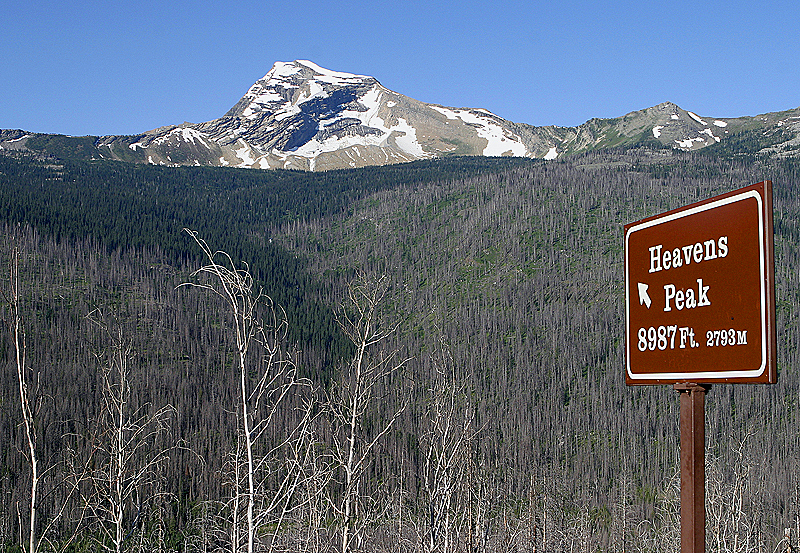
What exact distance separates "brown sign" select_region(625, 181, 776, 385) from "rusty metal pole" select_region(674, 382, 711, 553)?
0.38ft

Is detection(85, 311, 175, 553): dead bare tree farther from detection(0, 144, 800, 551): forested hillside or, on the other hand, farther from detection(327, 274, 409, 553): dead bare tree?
detection(0, 144, 800, 551): forested hillside

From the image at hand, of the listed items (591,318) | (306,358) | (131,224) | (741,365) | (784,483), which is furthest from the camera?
(131,224)

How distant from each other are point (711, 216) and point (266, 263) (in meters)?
199

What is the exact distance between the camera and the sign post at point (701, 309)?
3227 mm

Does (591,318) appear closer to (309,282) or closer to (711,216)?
(309,282)

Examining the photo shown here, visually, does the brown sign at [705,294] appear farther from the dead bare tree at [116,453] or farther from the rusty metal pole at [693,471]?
the dead bare tree at [116,453]

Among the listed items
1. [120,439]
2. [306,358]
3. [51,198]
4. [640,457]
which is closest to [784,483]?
[640,457]

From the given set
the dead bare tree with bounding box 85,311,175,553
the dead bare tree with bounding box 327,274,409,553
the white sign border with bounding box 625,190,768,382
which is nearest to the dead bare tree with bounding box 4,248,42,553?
the dead bare tree with bounding box 85,311,175,553

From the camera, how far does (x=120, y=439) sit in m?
17.7

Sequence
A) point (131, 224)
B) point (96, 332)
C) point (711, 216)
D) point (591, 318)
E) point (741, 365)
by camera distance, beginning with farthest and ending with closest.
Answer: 1. point (131, 224)
2. point (591, 318)
3. point (96, 332)
4. point (711, 216)
5. point (741, 365)

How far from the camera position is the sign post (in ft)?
10.6

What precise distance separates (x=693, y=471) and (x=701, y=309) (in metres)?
0.77

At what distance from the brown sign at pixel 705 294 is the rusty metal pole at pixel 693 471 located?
12 centimetres

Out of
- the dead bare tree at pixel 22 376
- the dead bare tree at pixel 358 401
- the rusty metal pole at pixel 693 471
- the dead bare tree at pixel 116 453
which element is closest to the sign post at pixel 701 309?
the rusty metal pole at pixel 693 471
